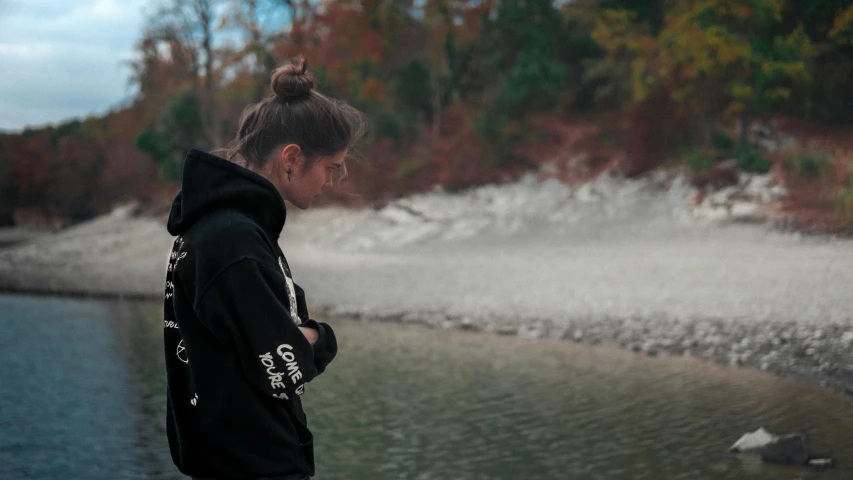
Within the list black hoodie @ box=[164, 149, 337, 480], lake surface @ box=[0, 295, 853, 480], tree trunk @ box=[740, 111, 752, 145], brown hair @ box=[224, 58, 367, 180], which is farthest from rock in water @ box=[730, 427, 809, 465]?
tree trunk @ box=[740, 111, 752, 145]

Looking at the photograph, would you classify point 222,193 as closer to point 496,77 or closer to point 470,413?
point 470,413

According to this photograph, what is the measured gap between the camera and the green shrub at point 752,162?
15.6 metres

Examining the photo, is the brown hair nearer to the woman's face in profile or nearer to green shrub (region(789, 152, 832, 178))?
the woman's face in profile

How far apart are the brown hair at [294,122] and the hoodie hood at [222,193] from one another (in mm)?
114

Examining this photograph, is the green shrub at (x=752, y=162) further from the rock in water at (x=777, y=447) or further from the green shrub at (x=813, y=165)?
the rock in water at (x=777, y=447)

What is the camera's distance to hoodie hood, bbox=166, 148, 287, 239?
5.36 ft

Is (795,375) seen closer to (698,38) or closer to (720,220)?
(720,220)

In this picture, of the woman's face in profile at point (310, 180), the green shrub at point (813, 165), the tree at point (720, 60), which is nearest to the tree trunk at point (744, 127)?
the tree at point (720, 60)

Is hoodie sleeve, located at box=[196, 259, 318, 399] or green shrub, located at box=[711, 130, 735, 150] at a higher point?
green shrub, located at box=[711, 130, 735, 150]

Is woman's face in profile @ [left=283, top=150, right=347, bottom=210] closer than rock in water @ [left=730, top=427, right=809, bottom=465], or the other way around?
woman's face in profile @ [left=283, top=150, right=347, bottom=210]

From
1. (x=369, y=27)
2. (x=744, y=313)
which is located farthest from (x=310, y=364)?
(x=369, y=27)

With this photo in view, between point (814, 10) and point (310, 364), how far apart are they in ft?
49.4

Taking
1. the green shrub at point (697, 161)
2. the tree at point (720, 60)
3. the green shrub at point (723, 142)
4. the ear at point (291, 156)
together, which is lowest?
the green shrub at point (697, 161)

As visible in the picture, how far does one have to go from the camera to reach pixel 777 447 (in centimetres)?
529
